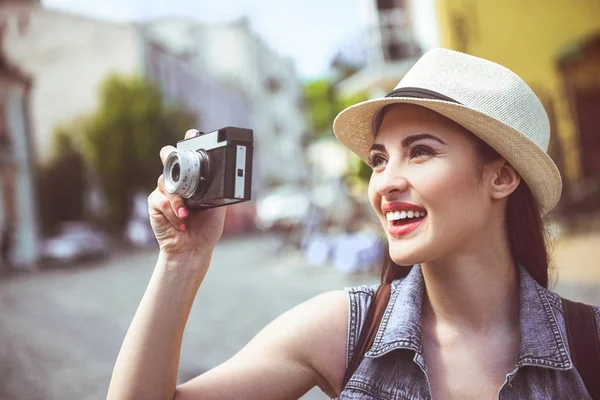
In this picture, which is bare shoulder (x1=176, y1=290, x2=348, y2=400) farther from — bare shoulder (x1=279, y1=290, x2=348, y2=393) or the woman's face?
the woman's face

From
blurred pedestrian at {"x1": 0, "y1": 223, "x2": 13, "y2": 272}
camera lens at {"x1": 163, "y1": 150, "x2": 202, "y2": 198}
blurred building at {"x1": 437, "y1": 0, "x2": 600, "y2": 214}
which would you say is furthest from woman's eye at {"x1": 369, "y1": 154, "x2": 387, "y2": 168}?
blurred building at {"x1": 437, "y1": 0, "x2": 600, "y2": 214}

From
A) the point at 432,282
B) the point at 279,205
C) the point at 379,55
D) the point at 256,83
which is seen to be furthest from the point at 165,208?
the point at 256,83

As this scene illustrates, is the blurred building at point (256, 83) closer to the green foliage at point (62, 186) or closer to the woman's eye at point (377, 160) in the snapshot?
the green foliage at point (62, 186)

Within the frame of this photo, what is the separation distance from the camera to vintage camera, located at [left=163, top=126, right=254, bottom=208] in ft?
4.19

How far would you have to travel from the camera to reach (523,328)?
1.46m

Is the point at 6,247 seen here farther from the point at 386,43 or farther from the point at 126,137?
the point at 386,43

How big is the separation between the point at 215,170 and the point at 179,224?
16 cm

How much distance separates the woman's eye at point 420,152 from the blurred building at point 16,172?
9027 mm

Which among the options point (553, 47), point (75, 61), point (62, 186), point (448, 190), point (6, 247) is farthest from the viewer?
point (75, 61)

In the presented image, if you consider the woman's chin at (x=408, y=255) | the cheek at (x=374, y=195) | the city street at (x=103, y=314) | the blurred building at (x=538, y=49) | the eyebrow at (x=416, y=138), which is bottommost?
the city street at (x=103, y=314)

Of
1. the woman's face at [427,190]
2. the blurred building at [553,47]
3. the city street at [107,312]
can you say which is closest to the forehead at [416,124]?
the woman's face at [427,190]

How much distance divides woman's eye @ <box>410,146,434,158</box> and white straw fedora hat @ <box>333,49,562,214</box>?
0.09 m

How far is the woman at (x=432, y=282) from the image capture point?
53.9 inches

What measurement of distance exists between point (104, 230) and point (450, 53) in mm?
11148
